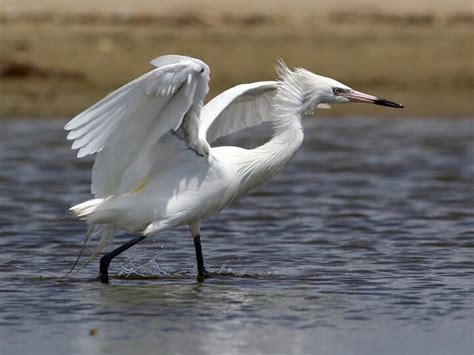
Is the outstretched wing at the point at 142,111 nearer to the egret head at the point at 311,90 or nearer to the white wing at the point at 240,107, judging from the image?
the egret head at the point at 311,90

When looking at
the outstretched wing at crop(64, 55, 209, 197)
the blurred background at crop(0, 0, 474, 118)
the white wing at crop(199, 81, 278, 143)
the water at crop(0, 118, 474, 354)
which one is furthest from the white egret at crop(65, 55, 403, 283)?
the blurred background at crop(0, 0, 474, 118)

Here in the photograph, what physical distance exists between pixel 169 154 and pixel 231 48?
37.9ft

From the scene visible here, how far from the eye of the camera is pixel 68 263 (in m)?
9.42

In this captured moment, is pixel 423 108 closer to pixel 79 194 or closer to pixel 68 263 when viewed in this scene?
pixel 79 194

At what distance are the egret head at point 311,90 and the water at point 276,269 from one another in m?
1.23

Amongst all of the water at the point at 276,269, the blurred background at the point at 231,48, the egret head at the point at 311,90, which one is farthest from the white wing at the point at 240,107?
the blurred background at the point at 231,48

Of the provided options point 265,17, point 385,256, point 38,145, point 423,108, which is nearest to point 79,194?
point 38,145

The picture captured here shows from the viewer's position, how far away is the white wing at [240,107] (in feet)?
30.2

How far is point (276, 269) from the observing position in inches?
360

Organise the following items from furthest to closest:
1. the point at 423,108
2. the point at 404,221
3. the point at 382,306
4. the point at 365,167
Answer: the point at 423,108, the point at 365,167, the point at 404,221, the point at 382,306

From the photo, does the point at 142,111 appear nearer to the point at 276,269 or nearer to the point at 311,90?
the point at 311,90

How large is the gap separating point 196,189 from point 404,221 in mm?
3433

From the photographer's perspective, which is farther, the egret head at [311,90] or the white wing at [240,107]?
the white wing at [240,107]

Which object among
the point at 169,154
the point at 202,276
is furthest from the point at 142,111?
the point at 202,276
